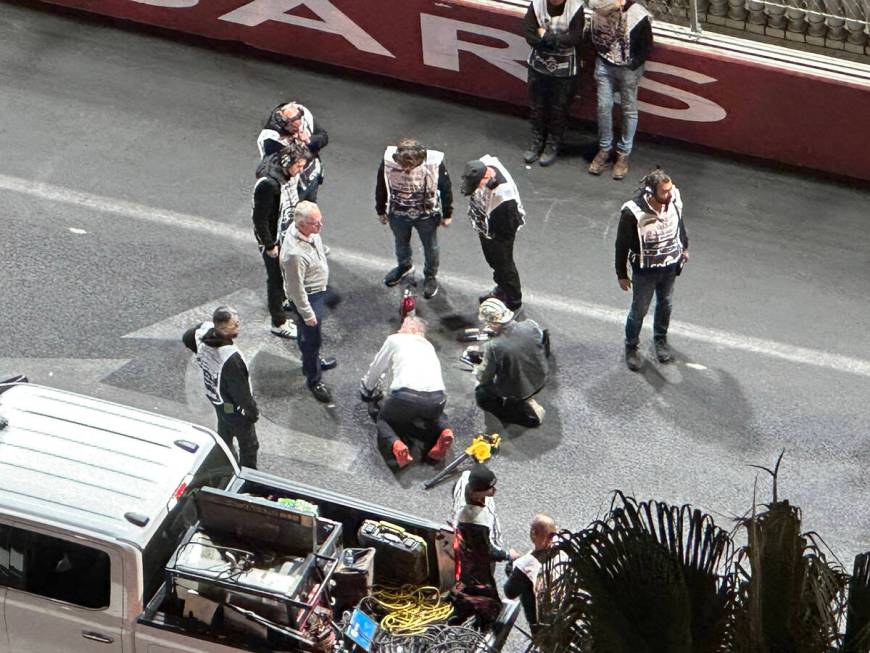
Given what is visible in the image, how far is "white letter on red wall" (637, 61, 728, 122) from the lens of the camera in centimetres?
1359

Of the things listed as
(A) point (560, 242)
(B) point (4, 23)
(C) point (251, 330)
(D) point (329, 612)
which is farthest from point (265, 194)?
(B) point (4, 23)

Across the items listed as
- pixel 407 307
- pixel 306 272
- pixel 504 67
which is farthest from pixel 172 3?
pixel 306 272

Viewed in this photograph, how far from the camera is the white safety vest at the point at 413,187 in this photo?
11398 mm

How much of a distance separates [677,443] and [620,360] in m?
1.09

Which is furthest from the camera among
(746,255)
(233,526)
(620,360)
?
(746,255)

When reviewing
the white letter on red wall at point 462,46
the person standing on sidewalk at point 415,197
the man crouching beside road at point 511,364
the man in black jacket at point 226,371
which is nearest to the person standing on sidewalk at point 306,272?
the man in black jacket at point 226,371

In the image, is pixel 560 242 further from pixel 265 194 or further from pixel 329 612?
pixel 329 612

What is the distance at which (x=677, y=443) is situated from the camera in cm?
1070

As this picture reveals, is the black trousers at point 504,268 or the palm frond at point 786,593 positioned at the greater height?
the palm frond at point 786,593

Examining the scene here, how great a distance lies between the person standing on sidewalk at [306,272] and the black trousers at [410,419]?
83 cm

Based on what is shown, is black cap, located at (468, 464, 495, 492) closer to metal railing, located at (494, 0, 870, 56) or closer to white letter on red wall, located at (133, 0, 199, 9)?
metal railing, located at (494, 0, 870, 56)

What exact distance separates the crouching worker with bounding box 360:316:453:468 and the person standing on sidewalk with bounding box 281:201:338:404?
0.58m

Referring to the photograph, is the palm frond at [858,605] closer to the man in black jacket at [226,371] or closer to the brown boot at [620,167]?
the man in black jacket at [226,371]

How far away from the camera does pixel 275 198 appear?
1097cm
